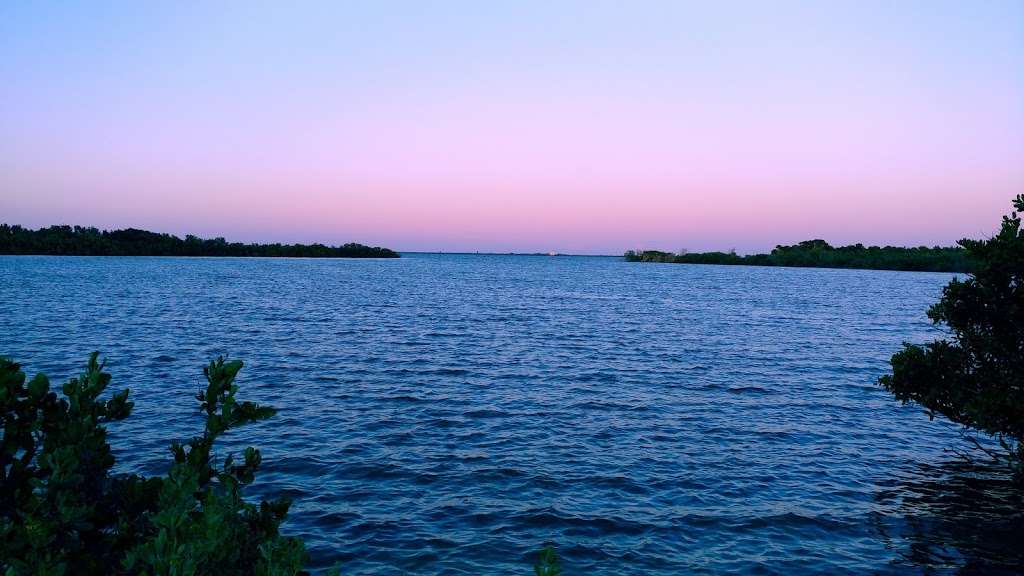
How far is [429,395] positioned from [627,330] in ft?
88.2

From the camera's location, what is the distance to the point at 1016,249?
14.3 meters

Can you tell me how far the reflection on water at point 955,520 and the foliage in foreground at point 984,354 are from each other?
4.16 ft

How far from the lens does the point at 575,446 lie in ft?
65.0

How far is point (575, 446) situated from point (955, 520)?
9.78 metres

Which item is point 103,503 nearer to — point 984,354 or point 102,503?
point 102,503

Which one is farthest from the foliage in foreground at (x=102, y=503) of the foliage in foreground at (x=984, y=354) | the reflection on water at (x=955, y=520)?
the foliage in foreground at (x=984, y=354)

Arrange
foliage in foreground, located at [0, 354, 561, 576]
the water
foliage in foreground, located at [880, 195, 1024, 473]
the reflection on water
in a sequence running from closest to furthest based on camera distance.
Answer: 1. foliage in foreground, located at [0, 354, 561, 576]
2. the reflection on water
3. the water
4. foliage in foreground, located at [880, 195, 1024, 473]

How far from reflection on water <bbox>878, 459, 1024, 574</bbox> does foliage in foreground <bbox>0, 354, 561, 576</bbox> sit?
11958mm

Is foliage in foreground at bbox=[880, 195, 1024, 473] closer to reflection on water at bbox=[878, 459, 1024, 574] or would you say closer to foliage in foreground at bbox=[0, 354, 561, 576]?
reflection on water at bbox=[878, 459, 1024, 574]

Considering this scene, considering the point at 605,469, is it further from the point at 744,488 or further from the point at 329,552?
the point at 329,552

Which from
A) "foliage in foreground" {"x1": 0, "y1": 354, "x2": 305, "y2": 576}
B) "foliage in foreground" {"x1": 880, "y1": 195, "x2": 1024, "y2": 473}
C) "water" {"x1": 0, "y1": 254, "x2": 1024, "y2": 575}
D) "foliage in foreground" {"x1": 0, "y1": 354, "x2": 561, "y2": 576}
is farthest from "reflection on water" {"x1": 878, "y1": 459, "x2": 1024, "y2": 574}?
"foliage in foreground" {"x1": 0, "y1": 354, "x2": 305, "y2": 576}

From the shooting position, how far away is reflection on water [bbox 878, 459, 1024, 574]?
41.8 ft

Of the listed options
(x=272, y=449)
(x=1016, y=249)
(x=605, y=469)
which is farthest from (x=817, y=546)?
(x=272, y=449)

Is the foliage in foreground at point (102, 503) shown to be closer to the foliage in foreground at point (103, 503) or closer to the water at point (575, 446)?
the foliage in foreground at point (103, 503)
